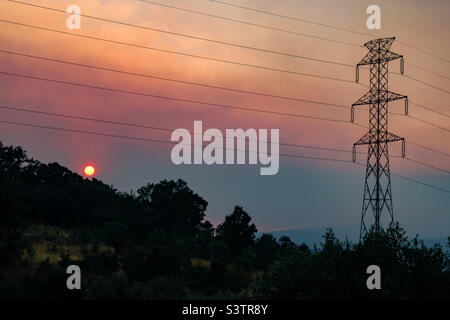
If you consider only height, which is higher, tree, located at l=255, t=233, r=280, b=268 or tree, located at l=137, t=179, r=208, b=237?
tree, located at l=137, t=179, r=208, b=237

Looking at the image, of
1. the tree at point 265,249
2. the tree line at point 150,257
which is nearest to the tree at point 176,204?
the tree line at point 150,257

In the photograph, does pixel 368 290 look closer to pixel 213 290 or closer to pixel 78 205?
pixel 213 290

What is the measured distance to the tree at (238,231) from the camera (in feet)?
399

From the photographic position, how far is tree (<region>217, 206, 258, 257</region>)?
122 metres

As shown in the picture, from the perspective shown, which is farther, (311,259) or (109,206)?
(109,206)

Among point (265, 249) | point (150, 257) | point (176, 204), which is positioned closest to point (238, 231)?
point (265, 249)

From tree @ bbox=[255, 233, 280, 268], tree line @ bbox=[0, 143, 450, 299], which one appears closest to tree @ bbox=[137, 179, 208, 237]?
tree line @ bbox=[0, 143, 450, 299]

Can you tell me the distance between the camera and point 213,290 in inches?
2687

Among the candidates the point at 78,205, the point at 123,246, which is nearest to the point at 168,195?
the point at 78,205

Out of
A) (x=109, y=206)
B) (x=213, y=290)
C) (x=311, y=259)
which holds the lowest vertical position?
(x=213, y=290)

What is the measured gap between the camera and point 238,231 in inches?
4911

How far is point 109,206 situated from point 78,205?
276 inches

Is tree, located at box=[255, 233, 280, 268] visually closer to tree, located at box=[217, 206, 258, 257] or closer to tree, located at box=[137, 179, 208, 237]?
tree, located at box=[217, 206, 258, 257]
